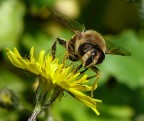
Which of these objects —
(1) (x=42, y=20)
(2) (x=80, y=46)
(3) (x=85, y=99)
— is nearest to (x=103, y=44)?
(2) (x=80, y=46)

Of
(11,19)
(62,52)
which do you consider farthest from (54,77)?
(11,19)

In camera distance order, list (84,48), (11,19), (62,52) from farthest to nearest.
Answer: (11,19), (62,52), (84,48)

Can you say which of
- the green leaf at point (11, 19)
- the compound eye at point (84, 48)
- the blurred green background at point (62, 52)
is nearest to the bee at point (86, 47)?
the compound eye at point (84, 48)

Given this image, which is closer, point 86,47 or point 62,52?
point 86,47

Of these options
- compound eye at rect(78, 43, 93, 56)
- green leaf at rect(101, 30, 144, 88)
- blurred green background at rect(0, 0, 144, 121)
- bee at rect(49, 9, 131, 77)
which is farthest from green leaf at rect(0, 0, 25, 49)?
compound eye at rect(78, 43, 93, 56)

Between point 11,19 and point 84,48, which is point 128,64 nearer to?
point 11,19

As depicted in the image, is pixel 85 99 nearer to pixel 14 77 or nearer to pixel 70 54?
pixel 70 54
